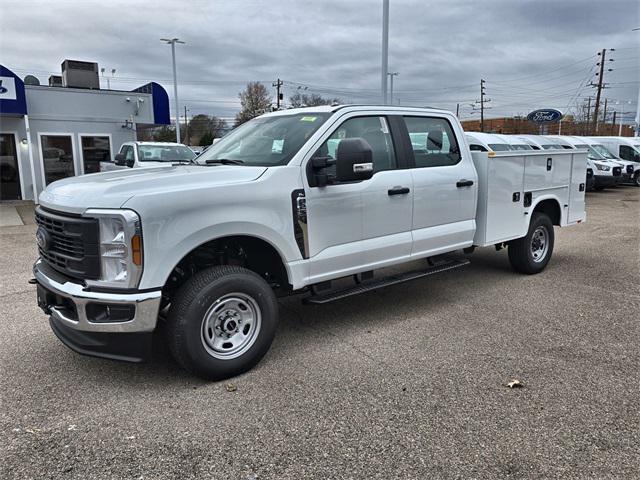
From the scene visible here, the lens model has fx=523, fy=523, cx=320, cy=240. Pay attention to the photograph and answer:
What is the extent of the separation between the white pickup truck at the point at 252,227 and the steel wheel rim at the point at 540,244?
48.7 inches

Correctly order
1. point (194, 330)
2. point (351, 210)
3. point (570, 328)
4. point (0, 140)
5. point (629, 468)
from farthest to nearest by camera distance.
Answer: point (0, 140), point (570, 328), point (351, 210), point (194, 330), point (629, 468)

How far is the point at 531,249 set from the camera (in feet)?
22.6

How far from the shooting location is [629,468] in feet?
9.34

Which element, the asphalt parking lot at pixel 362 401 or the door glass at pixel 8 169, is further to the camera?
the door glass at pixel 8 169

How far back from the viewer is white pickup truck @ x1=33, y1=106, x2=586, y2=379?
3486 millimetres

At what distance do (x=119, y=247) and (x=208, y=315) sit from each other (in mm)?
785

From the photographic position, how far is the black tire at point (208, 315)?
12.0ft

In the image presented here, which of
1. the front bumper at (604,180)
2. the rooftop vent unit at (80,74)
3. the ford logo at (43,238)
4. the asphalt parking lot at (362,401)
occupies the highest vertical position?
the rooftop vent unit at (80,74)

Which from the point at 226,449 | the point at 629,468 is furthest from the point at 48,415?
the point at 629,468

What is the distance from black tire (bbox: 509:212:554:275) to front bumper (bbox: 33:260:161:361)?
4.90m

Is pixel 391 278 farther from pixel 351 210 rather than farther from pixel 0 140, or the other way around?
pixel 0 140

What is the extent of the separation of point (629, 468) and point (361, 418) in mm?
1511

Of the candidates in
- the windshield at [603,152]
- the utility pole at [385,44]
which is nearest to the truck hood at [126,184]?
the utility pole at [385,44]

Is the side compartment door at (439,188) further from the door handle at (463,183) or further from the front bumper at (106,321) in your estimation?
the front bumper at (106,321)
